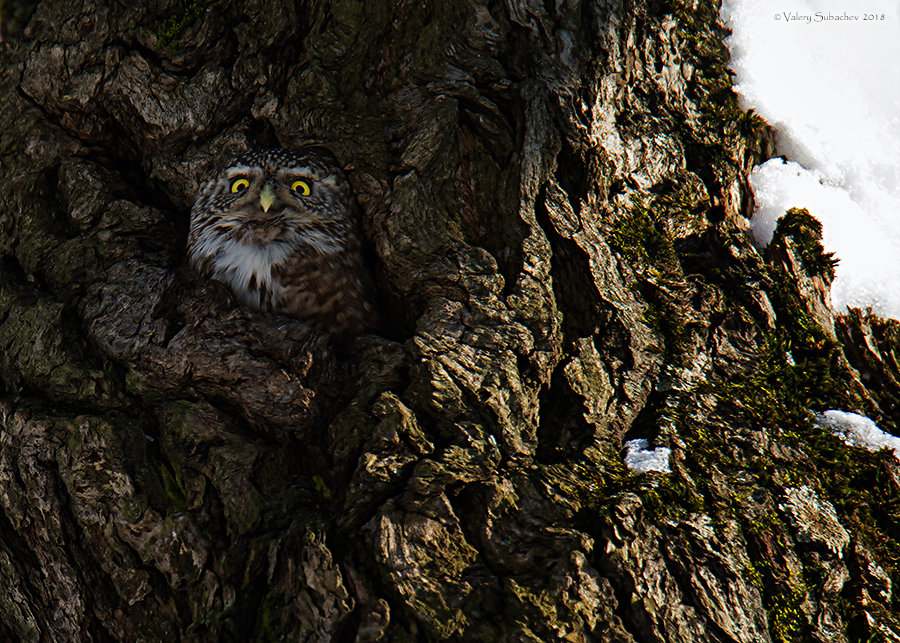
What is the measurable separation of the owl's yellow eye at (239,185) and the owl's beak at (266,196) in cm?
10

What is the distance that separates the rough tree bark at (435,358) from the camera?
188cm

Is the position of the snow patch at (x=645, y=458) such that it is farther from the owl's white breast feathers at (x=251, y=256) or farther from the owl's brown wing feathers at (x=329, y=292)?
the owl's white breast feathers at (x=251, y=256)

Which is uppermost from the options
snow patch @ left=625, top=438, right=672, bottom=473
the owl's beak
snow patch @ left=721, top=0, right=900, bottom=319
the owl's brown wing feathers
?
snow patch @ left=721, top=0, right=900, bottom=319

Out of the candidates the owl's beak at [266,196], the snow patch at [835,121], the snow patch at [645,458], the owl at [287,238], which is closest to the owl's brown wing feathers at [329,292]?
the owl at [287,238]

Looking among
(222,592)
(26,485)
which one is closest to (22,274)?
(26,485)

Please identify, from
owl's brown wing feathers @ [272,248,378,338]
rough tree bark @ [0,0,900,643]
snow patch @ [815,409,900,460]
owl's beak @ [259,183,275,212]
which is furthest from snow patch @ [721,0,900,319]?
owl's beak @ [259,183,275,212]

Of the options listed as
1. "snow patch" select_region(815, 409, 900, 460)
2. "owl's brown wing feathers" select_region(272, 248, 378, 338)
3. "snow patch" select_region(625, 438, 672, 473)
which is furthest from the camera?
"owl's brown wing feathers" select_region(272, 248, 378, 338)

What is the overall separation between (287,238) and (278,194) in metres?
0.19

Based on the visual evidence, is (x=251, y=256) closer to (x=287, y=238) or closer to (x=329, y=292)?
(x=287, y=238)

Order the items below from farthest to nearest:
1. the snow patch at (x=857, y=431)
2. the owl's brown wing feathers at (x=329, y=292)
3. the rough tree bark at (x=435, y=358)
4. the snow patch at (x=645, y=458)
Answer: the owl's brown wing feathers at (x=329, y=292) < the snow patch at (x=857, y=431) < the snow patch at (x=645, y=458) < the rough tree bark at (x=435, y=358)

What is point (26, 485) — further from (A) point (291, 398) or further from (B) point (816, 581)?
(B) point (816, 581)

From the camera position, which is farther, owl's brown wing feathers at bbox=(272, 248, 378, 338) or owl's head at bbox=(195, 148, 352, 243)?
owl's head at bbox=(195, 148, 352, 243)

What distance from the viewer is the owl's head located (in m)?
2.87

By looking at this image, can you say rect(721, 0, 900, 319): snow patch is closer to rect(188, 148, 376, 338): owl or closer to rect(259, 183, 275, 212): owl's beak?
rect(188, 148, 376, 338): owl
